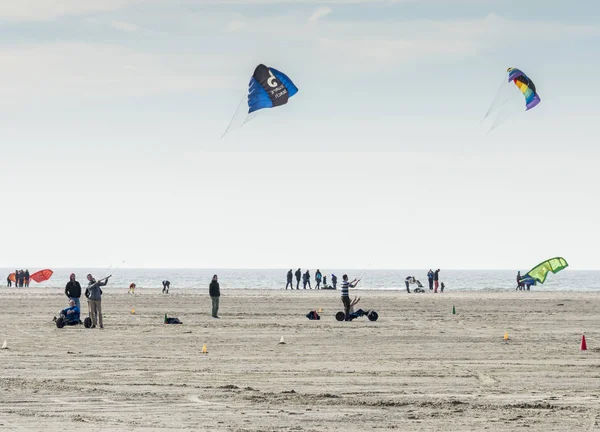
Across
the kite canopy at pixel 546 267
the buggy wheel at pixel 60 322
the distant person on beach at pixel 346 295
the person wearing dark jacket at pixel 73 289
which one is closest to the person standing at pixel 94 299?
the person wearing dark jacket at pixel 73 289

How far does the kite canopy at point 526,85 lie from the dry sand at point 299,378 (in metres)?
8.70

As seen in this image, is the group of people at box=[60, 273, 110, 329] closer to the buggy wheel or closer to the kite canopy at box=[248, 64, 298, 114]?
the buggy wheel

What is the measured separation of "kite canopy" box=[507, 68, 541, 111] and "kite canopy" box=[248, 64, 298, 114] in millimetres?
9634

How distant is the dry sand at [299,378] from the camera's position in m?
13.3

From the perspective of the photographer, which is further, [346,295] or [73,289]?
[346,295]

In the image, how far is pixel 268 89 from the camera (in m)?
31.5

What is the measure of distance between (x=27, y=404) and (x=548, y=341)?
1620 centimetres

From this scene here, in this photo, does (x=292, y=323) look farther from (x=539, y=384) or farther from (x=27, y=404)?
(x=27, y=404)

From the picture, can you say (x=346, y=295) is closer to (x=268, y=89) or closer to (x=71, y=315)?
(x=268, y=89)

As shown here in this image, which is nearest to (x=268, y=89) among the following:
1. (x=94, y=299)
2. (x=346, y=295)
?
(x=346, y=295)

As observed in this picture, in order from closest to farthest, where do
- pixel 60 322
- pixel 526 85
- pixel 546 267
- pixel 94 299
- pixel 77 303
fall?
pixel 60 322
pixel 94 299
pixel 77 303
pixel 526 85
pixel 546 267

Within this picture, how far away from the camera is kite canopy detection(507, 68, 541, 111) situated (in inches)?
1432

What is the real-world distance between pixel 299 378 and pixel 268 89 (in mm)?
15368

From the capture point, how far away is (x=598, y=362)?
2064 cm
